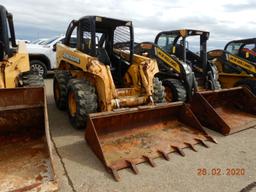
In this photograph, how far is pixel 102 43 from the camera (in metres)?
5.82

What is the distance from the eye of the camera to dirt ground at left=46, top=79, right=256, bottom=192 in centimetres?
297

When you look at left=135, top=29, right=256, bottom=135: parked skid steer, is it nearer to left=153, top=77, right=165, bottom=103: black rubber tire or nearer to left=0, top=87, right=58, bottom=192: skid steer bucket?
left=153, top=77, right=165, bottom=103: black rubber tire

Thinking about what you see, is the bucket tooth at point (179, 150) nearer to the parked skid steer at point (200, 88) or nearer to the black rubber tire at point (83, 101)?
the parked skid steer at point (200, 88)

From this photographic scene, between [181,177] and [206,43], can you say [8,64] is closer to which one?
[181,177]

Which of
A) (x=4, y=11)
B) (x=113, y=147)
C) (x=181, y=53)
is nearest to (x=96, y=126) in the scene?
(x=113, y=147)

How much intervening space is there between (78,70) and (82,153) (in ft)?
7.52

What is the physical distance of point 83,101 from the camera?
443cm

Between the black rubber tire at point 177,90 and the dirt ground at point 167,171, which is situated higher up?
the black rubber tire at point 177,90

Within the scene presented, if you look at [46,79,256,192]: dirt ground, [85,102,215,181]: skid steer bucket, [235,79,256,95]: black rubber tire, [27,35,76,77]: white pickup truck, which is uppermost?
[27,35,76,77]: white pickup truck

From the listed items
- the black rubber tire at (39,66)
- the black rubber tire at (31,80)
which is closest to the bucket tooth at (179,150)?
the black rubber tire at (31,80)

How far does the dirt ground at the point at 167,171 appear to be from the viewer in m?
2.97

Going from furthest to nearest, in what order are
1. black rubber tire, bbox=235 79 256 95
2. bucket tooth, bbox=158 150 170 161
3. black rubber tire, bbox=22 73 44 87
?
black rubber tire, bbox=235 79 256 95
black rubber tire, bbox=22 73 44 87
bucket tooth, bbox=158 150 170 161

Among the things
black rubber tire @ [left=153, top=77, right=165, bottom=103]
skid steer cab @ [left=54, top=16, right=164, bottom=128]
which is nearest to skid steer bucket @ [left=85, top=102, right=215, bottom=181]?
skid steer cab @ [left=54, top=16, right=164, bottom=128]

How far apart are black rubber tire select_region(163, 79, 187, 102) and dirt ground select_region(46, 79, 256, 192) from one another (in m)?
1.97
